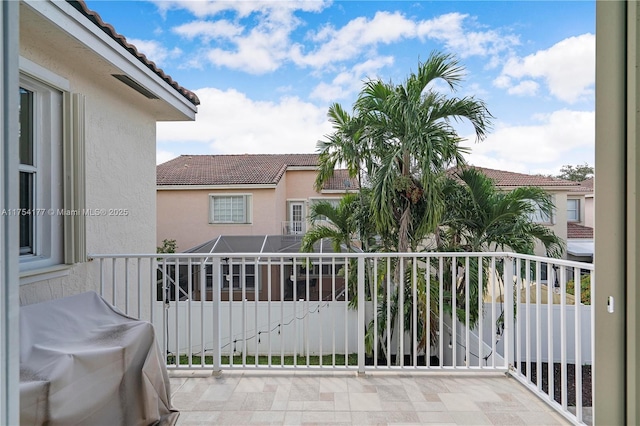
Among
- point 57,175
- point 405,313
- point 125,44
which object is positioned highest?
point 125,44

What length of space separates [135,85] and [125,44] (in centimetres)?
55

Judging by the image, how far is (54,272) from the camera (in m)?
2.66

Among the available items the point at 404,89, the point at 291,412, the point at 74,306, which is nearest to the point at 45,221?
the point at 74,306

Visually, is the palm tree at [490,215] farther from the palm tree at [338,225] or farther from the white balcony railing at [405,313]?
the palm tree at [338,225]

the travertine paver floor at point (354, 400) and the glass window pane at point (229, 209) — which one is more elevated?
the glass window pane at point (229, 209)

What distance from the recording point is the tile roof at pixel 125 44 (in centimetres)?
244

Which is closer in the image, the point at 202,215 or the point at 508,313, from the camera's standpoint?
the point at 508,313

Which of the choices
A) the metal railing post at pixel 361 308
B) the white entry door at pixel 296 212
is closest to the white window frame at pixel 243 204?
the white entry door at pixel 296 212

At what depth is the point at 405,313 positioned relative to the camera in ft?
15.6

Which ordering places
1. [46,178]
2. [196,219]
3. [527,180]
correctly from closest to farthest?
[46,178]
[527,180]
[196,219]

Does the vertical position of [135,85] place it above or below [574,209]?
above

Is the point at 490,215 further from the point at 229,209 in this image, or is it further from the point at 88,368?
the point at 229,209

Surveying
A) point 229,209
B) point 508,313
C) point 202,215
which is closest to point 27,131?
point 508,313

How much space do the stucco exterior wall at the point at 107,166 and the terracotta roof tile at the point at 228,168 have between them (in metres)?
8.17
